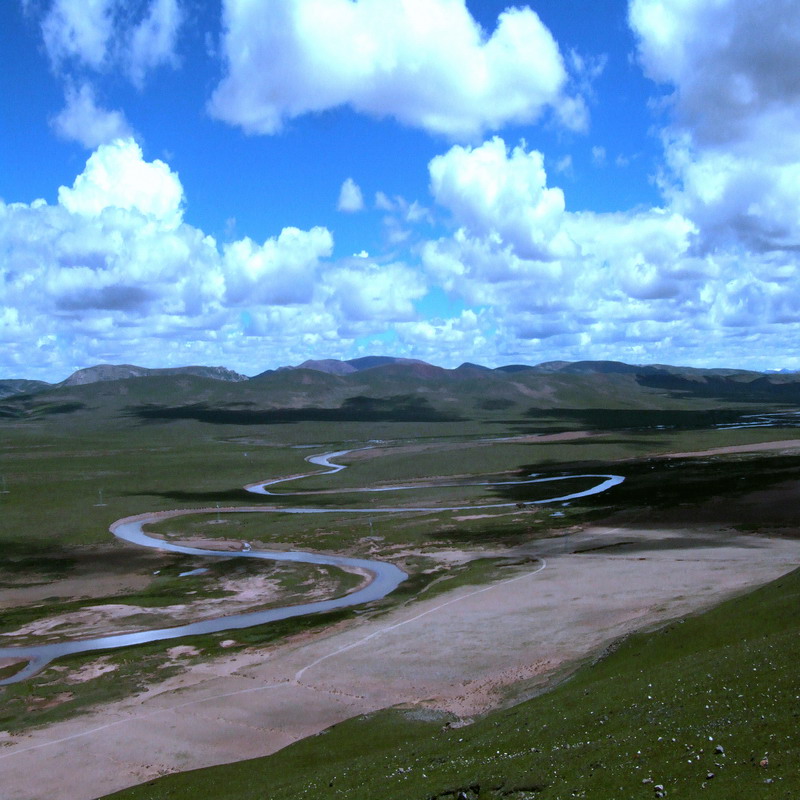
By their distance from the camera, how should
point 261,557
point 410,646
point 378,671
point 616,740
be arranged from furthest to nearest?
1. point 261,557
2. point 410,646
3. point 378,671
4. point 616,740

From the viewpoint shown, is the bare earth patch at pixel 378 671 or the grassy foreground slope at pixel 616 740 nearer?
the grassy foreground slope at pixel 616 740

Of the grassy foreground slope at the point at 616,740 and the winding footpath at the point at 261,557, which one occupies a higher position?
the grassy foreground slope at the point at 616,740

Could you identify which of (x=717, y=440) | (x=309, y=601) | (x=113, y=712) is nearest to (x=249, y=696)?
(x=113, y=712)

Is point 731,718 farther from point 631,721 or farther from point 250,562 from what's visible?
point 250,562

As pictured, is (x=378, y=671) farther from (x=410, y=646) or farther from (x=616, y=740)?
(x=616, y=740)

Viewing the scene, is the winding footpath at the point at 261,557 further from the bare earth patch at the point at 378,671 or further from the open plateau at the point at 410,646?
the bare earth patch at the point at 378,671

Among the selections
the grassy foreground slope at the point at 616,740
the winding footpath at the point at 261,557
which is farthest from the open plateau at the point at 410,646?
the winding footpath at the point at 261,557

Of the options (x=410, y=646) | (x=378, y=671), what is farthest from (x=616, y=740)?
Answer: (x=410, y=646)

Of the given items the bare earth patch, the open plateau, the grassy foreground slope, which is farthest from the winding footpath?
the grassy foreground slope
